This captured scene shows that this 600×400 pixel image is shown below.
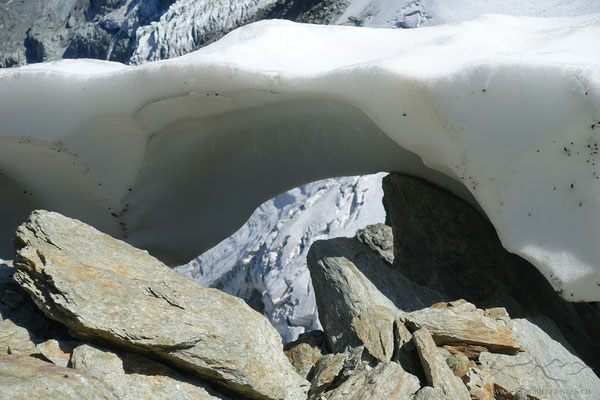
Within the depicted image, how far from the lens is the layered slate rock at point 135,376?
2.79 meters

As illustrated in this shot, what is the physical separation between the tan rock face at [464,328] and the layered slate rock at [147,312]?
723 millimetres

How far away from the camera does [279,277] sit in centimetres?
1173

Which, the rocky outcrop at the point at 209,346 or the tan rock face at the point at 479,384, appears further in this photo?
the tan rock face at the point at 479,384

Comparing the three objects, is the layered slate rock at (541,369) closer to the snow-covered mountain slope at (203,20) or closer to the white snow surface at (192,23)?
the snow-covered mountain slope at (203,20)

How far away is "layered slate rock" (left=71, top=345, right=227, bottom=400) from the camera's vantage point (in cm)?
279

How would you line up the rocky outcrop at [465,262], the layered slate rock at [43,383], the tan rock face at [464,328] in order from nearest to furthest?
the layered slate rock at [43,383], the tan rock face at [464,328], the rocky outcrop at [465,262]

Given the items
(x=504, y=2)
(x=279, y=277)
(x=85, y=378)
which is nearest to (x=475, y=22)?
(x=85, y=378)

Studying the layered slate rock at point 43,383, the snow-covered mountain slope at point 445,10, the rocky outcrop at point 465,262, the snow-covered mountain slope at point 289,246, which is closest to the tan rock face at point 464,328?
the rocky outcrop at point 465,262

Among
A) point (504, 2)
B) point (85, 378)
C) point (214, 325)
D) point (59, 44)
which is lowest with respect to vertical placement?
point (59, 44)

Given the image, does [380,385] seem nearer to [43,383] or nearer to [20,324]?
[43,383]

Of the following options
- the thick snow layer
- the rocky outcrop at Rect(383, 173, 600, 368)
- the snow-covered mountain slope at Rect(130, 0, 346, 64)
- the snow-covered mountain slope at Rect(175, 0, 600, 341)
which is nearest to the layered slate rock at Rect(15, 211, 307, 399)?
the thick snow layer

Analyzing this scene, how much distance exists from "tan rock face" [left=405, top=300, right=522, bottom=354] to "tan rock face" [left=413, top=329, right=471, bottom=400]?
15 centimetres

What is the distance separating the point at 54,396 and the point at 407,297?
2.51m

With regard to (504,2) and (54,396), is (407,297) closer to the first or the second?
(54,396)
